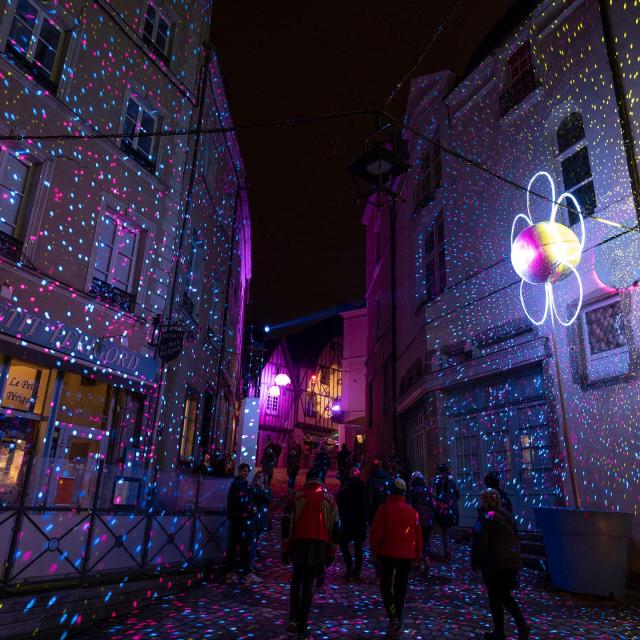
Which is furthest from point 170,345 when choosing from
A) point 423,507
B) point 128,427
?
point 423,507

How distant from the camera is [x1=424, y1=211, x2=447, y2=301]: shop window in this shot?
14867 millimetres

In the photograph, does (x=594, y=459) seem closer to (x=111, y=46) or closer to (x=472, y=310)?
(x=472, y=310)

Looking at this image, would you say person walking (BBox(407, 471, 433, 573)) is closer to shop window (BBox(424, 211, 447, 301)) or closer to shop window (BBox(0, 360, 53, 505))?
shop window (BBox(0, 360, 53, 505))

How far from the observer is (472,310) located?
12.9 metres

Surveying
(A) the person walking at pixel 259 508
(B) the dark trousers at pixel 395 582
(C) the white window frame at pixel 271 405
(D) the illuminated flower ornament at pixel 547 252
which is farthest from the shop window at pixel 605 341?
(C) the white window frame at pixel 271 405

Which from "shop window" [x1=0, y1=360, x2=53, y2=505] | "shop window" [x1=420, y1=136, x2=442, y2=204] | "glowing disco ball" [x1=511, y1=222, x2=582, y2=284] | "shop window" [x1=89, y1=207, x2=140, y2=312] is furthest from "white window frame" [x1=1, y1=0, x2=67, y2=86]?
"shop window" [x1=420, y1=136, x2=442, y2=204]

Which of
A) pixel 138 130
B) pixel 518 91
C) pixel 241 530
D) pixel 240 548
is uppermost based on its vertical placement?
pixel 518 91

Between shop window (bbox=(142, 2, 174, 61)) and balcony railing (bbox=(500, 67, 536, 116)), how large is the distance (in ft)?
27.5

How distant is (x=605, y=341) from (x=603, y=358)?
12.5 inches

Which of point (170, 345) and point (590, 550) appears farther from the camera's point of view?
point (170, 345)

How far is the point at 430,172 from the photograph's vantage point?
53.6 ft

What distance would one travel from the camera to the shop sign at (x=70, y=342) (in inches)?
317

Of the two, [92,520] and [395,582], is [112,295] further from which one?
[395,582]

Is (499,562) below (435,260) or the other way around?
below
